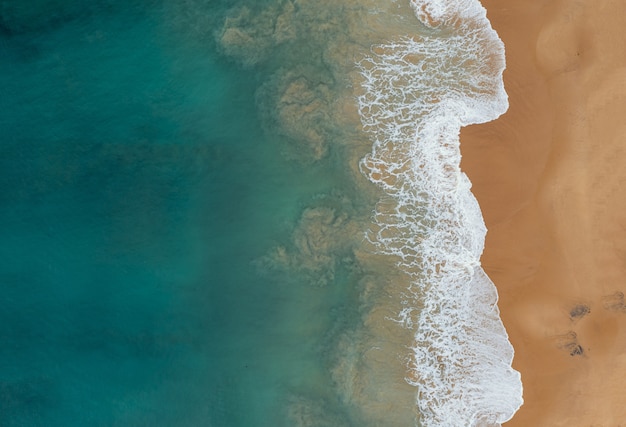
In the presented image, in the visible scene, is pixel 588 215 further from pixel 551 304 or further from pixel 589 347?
pixel 589 347

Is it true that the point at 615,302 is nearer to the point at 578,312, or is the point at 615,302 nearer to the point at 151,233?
the point at 578,312

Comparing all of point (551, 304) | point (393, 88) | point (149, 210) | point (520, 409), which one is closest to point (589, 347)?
point (551, 304)

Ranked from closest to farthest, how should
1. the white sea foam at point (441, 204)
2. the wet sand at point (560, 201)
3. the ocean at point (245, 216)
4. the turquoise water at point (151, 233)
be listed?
the white sea foam at point (441, 204), the ocean at point (245, 216), the wet sand at point (560, 201), the turquoise water at point (151, 233)

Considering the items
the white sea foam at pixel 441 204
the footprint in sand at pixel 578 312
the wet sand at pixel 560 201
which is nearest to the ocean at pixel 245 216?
the white sea foam at pixel 441 204

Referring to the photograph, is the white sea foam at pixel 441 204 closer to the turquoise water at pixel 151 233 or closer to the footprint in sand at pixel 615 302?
the turquoise water at pixel 151 233

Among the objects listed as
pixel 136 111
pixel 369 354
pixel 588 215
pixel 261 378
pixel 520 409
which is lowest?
pixel 520 409

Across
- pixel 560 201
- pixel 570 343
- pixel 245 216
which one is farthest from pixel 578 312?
pixel 245 216
